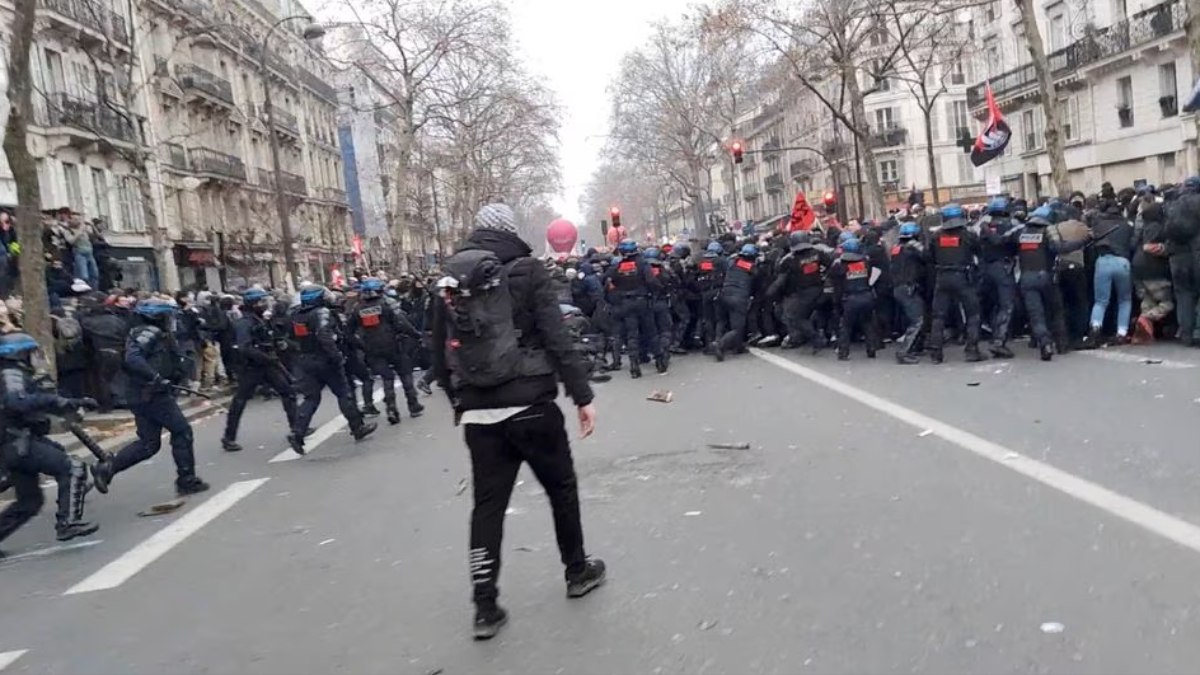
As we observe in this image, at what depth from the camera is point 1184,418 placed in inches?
305

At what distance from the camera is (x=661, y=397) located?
1168 centimetres

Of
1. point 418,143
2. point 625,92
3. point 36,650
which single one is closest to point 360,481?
point 36,650

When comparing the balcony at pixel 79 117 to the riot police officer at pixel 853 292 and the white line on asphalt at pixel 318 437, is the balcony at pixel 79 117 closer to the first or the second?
the white line on asphalt at pixel 318 437

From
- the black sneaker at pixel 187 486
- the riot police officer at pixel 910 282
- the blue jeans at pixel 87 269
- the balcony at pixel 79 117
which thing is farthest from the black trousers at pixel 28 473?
the balcony at pixel 79 117

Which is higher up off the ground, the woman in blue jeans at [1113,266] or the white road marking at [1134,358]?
the woman in blue jeans at [1113,266]

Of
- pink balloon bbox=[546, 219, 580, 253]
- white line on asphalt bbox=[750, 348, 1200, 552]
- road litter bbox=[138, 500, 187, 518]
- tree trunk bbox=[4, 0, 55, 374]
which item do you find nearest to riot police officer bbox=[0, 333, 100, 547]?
road litter bbox=[138, 500, 187, 518]

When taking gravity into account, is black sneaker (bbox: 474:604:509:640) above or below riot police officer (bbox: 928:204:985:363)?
below

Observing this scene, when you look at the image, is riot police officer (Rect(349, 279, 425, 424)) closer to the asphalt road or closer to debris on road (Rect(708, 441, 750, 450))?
the asphalt road

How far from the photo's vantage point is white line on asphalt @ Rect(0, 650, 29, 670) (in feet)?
16.5

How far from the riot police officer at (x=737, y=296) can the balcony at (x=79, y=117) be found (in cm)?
2180

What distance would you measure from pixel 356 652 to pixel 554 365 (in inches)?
57.1

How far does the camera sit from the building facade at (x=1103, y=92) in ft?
111

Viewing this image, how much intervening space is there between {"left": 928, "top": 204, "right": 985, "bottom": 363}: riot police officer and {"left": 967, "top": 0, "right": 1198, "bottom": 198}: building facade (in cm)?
2307

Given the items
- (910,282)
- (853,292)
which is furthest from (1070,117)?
(910,282)
